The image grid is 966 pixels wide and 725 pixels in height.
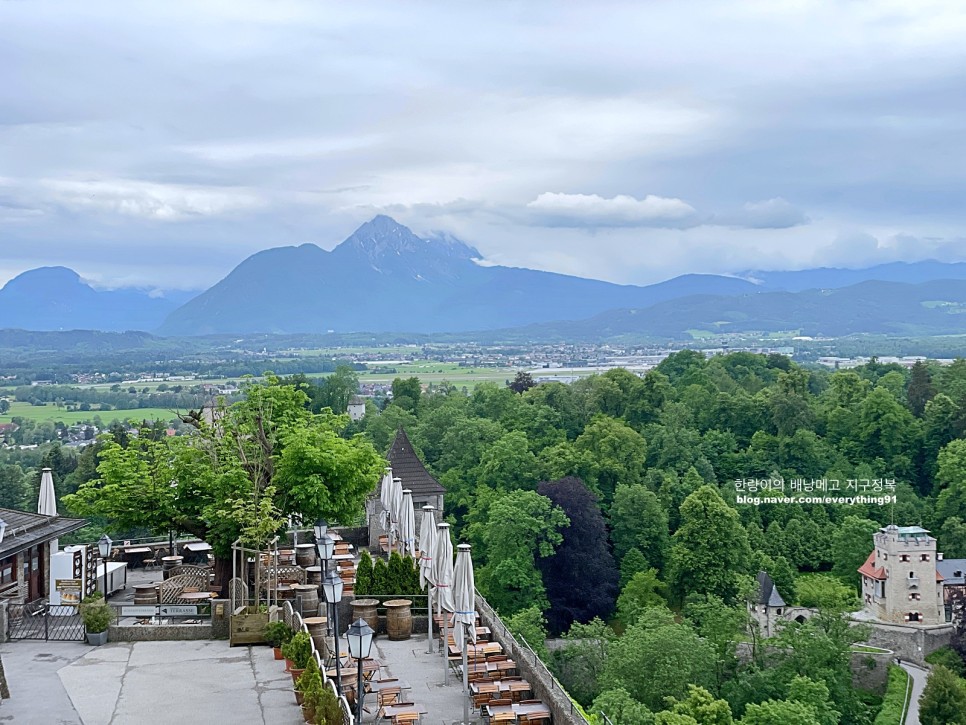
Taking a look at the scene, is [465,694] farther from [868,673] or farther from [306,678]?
[868,673]

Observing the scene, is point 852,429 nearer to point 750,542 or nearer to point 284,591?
point 750,542

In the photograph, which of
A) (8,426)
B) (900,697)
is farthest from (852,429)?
(8,426)

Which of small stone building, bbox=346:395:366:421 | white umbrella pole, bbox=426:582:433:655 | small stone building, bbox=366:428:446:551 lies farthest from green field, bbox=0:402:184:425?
white umbrella pole, bbox=426:582:433:655

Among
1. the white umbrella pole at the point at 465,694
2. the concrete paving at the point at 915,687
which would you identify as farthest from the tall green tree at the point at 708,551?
the white umbrella pole at the point at 465,694

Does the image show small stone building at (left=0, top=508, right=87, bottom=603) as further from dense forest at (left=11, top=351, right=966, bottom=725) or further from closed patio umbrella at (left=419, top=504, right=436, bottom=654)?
dense forest at (left=11, top=351, right=966, bottom=725)

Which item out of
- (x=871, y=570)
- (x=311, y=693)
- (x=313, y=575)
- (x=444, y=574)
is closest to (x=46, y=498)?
(x=313, y=575)

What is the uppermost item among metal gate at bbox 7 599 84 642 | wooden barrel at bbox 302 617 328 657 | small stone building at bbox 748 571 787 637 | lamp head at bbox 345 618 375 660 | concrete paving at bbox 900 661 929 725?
lamp head at bbox 345 618 375 660
